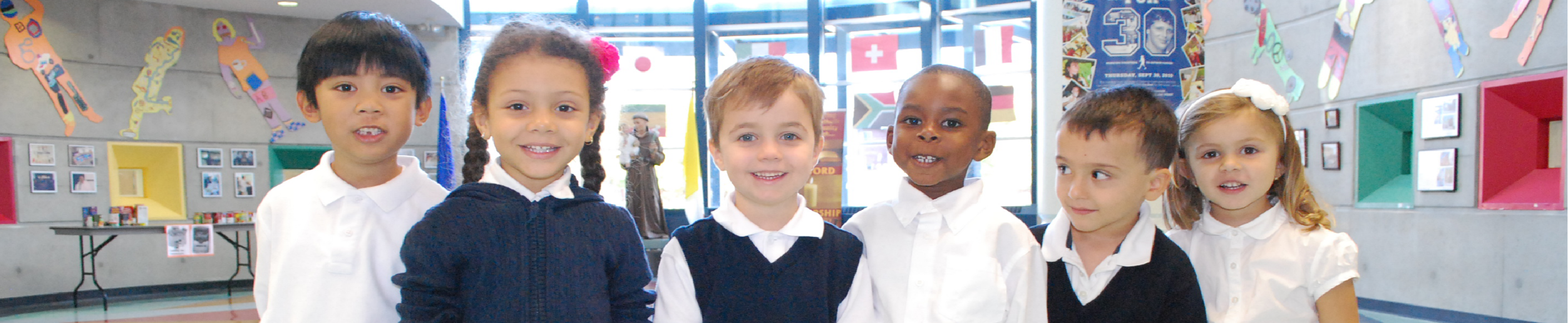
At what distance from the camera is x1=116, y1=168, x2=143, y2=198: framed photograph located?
6809 mm

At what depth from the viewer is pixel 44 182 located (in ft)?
→ 20.9

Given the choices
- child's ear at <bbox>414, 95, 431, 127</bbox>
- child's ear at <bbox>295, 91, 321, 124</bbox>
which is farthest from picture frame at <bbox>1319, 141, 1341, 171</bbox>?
child's ear at <bbox>295, 91, 321, 124</bbox>

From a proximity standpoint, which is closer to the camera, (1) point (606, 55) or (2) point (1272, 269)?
(1) point (606, 55)

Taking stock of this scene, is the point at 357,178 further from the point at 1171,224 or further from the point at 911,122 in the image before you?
the point at 1171,224

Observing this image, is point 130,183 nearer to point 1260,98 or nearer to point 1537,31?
point 1260,98

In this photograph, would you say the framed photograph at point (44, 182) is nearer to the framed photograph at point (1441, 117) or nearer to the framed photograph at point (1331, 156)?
the framed photograph at point (1331, 156)

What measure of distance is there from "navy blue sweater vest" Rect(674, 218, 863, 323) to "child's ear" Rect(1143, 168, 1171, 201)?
634 millimetres

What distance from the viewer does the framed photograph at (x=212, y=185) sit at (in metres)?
7.12

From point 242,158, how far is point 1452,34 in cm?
962

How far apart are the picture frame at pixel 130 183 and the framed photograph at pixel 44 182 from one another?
433 millimetres

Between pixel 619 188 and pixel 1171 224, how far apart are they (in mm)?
7647

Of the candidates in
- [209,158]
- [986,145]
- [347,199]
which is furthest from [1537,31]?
[209,158]

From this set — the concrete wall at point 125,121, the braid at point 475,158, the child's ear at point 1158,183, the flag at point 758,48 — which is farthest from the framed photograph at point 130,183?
the child's ear at point 1158,183

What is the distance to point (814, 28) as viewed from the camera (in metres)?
8.62
